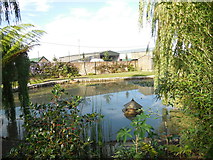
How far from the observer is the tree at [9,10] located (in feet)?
6.18

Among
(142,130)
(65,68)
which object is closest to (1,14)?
(142,130)

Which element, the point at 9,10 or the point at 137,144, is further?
the point at 9,10

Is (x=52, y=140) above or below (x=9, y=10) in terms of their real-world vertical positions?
below

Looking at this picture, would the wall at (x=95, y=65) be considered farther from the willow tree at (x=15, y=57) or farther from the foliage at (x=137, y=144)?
the foliage at (x=137, y=144)

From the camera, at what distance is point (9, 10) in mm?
1948

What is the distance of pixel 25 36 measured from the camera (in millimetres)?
1400

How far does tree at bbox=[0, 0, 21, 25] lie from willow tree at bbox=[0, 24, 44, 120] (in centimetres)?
48

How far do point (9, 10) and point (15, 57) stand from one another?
0.84m

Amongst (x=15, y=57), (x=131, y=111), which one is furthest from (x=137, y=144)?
(x=131, y=111)

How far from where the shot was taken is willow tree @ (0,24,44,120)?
136 cm

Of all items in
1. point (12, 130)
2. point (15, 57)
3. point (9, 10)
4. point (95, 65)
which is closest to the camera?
point (15, 57)

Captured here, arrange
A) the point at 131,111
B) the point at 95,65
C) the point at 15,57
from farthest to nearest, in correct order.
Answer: the point at 95,65
the point at 131,111
the point at 15,57

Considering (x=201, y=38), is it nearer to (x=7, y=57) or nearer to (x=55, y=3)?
(x=7, y=57)

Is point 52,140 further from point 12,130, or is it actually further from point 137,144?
point 12,130
